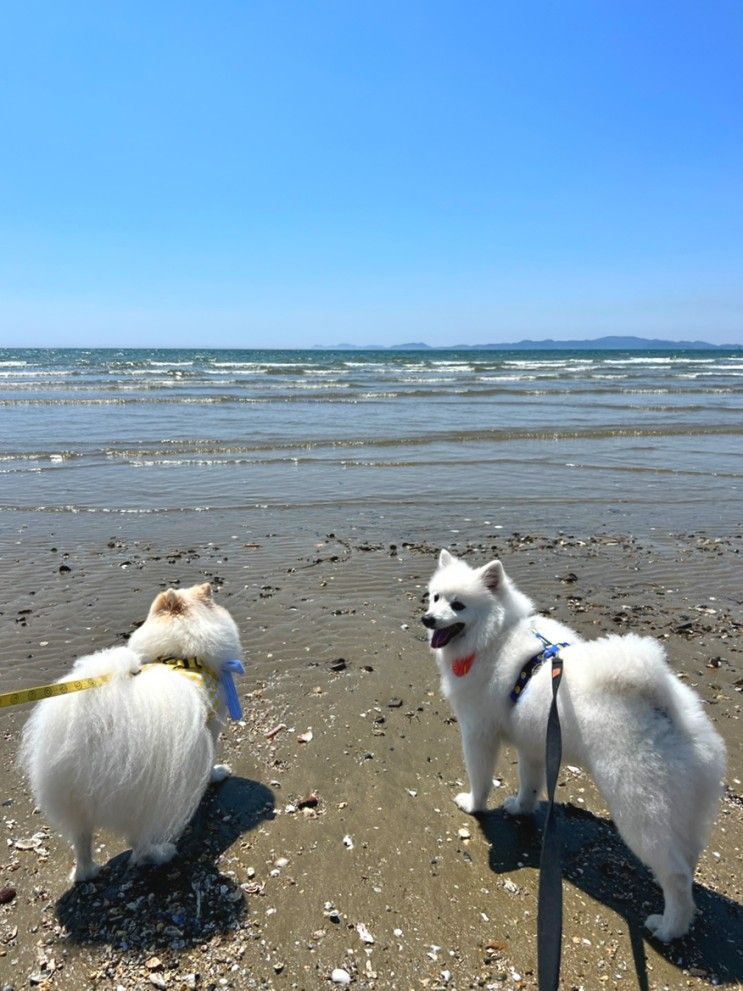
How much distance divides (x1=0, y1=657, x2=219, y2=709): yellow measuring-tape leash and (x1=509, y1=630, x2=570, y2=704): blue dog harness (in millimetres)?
1799

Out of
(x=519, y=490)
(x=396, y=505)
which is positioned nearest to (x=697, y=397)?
(x=519, y=490)

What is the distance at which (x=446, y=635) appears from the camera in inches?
148

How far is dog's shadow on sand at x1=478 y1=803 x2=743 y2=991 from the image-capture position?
9.48 feet

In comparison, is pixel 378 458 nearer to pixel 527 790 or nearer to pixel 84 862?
pixel 527 790

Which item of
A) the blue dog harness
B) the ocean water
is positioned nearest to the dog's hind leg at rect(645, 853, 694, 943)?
the blue dog harness

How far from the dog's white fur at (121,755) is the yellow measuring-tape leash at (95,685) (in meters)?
0.04

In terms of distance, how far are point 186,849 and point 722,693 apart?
14.4ft

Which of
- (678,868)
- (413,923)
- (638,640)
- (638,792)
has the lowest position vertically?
(413,923)

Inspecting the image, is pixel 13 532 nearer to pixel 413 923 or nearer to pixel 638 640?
pixel 413 923

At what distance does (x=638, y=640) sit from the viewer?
2.93 meters

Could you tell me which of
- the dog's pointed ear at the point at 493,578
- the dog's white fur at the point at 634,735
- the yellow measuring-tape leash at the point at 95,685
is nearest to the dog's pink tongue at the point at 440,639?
the dog's white fur at the point at 634,735

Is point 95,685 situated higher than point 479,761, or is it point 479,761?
point 95,685

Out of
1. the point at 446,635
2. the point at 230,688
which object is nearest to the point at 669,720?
the point at 446,635

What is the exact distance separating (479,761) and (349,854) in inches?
37.1
